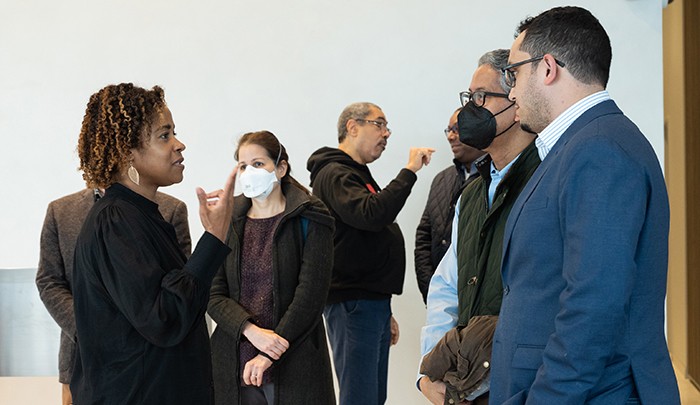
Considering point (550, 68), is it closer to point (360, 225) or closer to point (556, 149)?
point (556, 149)

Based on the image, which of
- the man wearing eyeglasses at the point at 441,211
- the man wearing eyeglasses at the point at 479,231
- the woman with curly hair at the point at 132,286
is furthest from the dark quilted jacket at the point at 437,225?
the woman with curly hair at the point at 132,286

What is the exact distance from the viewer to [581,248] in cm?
156

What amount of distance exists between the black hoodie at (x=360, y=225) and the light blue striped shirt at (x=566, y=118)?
7.25 feet

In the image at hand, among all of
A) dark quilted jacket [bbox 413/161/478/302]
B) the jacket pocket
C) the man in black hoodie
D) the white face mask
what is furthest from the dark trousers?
the jacket pocket

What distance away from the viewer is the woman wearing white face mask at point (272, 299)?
3199 millimetres

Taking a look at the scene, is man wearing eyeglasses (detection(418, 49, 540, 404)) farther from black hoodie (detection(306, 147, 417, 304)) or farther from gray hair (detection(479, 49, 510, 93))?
black hoodie (detection(306, 147, 417, 304))

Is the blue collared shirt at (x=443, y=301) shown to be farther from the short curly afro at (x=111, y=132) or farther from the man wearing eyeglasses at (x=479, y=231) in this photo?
the short curly afro at (x=111, y=132)

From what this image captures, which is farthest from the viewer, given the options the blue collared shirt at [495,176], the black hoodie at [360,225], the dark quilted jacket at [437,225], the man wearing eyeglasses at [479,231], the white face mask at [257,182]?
the dark quilted jacket at [437,225]

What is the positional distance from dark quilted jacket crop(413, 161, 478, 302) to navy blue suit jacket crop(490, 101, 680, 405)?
2382mm

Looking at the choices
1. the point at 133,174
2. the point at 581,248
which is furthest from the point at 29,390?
the point at 581,248

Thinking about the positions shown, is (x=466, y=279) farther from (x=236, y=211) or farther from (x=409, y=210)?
(x=409, y=210)

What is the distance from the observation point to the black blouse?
2227 millimetres

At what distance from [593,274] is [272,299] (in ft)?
6.20

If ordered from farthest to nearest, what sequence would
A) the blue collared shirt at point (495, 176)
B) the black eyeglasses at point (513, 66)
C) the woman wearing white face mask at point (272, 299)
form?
the woman wearing white face mask at point (272, 299) < the blue collared shirt at point (495, 176) < the black eyeglasses at point (513, 66)
